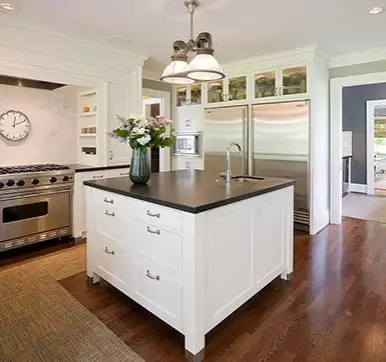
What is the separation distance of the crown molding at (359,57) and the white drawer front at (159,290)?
397 centimetres

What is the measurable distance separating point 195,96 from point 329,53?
2174mm

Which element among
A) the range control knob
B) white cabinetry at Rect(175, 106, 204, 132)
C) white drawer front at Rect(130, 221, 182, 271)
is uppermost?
white cabinetry at Rect(175, 106, 204, 132)

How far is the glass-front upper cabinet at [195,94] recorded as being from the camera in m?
5.44

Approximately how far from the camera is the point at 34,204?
3.54 m

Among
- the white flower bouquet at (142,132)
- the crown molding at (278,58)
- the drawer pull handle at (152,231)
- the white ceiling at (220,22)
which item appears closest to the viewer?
the drawer pull handle at (152,231)

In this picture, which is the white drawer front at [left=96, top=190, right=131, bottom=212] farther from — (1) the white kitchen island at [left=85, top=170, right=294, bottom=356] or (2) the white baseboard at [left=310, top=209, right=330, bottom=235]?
(2) the white baseboard at [left=310, top=209, right=330, bottom=235]

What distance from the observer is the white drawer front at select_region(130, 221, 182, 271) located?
1892mm

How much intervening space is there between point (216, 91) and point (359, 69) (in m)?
2.06

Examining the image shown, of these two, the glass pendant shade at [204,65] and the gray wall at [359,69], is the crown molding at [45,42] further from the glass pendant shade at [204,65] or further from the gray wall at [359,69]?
the gray wall at [359,69]

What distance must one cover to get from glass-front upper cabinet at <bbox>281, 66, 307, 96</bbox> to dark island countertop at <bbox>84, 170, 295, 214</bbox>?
2.06 meters

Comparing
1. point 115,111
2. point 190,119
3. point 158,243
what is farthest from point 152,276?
point 190,119

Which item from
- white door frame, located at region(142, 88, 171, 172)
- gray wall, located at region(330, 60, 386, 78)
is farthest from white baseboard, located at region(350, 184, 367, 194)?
white door frame, located at region(142, 88, 171, 172)

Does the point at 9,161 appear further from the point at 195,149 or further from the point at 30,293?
the point at 195,149

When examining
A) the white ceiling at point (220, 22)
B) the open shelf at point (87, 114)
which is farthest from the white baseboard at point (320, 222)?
the open shelf at point (87, 114)
